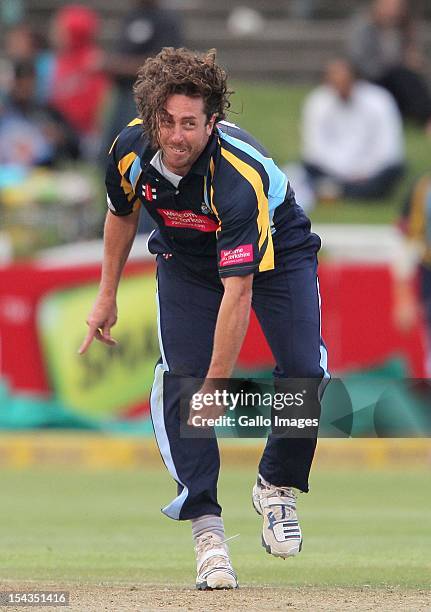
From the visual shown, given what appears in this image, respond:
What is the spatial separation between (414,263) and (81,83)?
5.78 metres

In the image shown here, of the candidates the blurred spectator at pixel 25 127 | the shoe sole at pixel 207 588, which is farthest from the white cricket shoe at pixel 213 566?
the blurred spectator at pixel 25 127

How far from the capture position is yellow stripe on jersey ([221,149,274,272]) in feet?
19.9

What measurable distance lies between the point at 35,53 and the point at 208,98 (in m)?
12.3

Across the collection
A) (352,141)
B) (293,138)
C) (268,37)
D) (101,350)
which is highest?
(268,37)

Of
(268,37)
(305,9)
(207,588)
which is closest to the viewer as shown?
(207,588)

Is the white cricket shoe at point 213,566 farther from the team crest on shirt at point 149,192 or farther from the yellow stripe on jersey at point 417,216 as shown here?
the yellow stripe on jersey at point 417,216

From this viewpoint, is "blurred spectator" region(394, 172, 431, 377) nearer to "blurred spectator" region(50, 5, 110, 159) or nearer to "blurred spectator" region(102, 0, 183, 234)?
"blurred spectator" region(102, 0, 183, 234)

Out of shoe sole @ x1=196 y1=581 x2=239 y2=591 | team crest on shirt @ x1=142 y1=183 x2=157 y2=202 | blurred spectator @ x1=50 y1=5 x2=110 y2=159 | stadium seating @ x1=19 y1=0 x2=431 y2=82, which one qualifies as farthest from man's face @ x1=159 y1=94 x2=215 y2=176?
stadium seating @ x1=19 y1=0 x2=431 y2=82

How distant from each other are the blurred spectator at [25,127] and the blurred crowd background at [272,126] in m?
0.02

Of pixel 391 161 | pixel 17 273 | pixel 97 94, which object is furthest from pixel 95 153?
pixel 17 273

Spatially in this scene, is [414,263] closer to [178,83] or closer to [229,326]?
[229,326]

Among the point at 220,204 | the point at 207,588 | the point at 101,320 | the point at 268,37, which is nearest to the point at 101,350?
the point at 101,320

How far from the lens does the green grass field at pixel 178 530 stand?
275 inches

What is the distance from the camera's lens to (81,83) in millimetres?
17891
